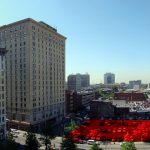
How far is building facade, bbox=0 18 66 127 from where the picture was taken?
9962 centimetres

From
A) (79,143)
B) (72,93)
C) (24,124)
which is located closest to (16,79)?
(24,124)

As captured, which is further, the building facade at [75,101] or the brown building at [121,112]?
the building facade at [75,101]

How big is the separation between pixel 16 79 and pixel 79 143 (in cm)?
4262

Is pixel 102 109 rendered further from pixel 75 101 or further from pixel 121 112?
pixel 75 101

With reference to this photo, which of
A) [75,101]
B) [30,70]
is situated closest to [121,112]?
[75,101]

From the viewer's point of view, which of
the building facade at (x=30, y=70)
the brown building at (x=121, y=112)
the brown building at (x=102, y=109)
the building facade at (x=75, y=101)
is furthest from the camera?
the building facade at (x=75, y=101)

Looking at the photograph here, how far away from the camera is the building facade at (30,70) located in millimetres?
99625

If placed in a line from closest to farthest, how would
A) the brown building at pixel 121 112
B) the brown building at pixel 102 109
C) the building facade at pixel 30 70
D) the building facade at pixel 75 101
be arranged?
the building facade at pixel 30 70
the brown building at pixel 102 109
the brown building at pixel 121 112
the building facade at pixel 75 101

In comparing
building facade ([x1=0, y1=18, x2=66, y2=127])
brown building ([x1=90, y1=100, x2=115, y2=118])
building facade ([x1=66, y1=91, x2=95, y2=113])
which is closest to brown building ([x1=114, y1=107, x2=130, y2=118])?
brown building ([x1=90, y1=100, x2=115, y2=118])

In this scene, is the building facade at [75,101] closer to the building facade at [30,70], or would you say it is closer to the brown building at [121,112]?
the building facade at [30,70]

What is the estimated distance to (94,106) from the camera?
129 m

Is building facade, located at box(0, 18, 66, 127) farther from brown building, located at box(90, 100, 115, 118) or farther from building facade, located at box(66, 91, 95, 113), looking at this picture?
building facade, located at box(66, 91, 95, 113)

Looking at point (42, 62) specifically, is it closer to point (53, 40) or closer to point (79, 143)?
point (53, 40)

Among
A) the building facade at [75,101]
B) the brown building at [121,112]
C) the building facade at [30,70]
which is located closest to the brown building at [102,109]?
the brown building at [121,112]
